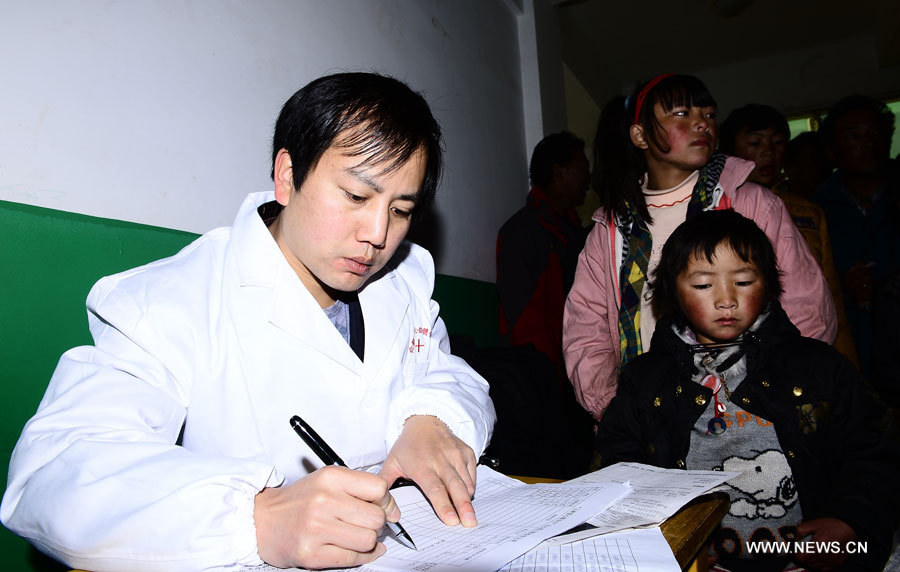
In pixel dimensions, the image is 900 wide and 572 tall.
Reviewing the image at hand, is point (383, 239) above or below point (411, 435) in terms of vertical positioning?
above

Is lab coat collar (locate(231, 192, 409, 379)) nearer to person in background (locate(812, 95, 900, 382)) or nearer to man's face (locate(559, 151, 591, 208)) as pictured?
man's face (locate(559, 151, 591, 208))

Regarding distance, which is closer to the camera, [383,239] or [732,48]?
[383,239]

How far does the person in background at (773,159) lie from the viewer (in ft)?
7.28

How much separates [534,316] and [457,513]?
2050 mm

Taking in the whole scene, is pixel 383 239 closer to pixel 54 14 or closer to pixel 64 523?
pixel 64 523

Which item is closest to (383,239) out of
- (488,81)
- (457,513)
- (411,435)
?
(411,435)

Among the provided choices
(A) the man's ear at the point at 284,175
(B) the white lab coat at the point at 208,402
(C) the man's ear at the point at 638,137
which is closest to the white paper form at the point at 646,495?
(B) the white lab coat at the point at 208,402

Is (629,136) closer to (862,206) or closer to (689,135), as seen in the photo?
(689,135)

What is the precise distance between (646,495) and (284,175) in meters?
0.84

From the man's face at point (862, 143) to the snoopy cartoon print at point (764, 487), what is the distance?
6.96 feet

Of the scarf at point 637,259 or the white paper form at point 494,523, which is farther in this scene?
the scarf at point 637,259

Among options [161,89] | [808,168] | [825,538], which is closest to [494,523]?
[825,538]

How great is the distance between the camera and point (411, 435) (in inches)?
37.1

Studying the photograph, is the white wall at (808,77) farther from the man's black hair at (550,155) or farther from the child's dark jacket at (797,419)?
the child's dark jacket at (797,419)
